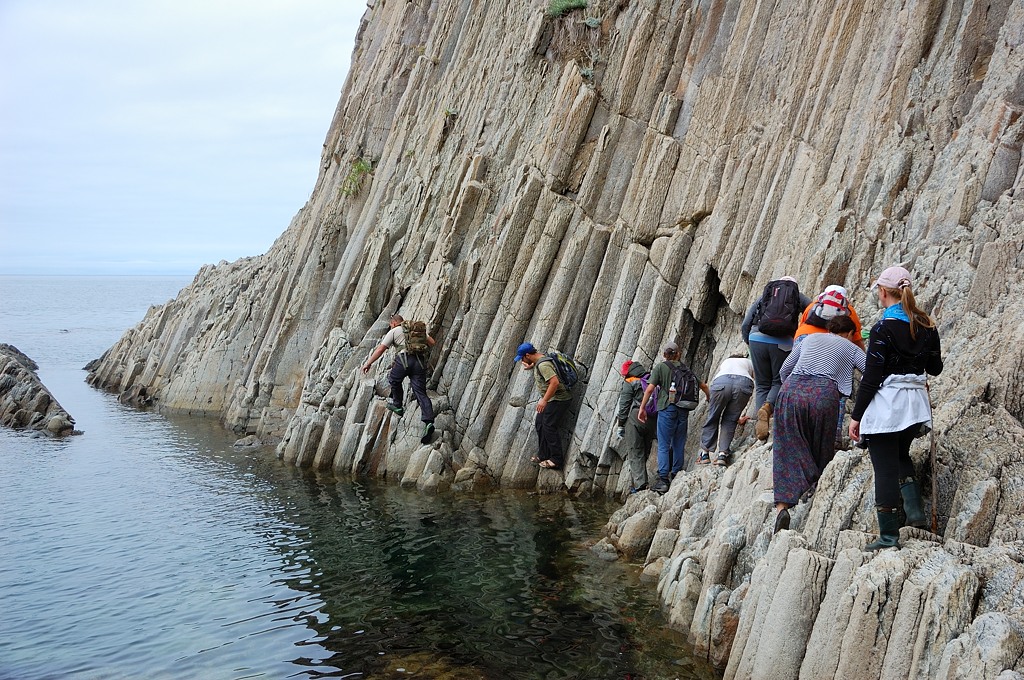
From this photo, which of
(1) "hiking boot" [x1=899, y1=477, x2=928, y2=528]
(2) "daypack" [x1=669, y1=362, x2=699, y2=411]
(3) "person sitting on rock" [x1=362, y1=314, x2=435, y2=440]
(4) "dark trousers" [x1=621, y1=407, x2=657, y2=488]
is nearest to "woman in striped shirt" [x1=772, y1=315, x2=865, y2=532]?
(1) "hiking boot" [x1=899, y1=477, x2=928, y2=528]

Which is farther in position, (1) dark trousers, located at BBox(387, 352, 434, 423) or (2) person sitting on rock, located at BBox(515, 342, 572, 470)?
(1) dark trousers, located at BBox(387, 352, 434, 423)

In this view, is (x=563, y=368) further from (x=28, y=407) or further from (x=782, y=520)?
(x=28, y=407)

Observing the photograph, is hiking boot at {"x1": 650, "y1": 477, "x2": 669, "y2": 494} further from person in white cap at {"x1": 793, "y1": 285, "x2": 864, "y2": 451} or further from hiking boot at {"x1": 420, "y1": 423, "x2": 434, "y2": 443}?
hiking boot at {"x1": 420, "y1": 423, "x2": 434, "y2": 443}

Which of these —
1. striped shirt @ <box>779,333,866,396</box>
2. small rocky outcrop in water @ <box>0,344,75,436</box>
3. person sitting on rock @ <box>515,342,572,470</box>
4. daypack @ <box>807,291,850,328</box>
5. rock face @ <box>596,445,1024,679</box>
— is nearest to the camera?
rock face @ <box>596,445,1024,679</box>

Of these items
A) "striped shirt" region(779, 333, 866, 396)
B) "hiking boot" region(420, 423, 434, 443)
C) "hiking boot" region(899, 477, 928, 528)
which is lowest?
"hiking boot" region(420, 423, 434, 443)

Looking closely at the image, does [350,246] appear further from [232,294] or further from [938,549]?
[938,549]

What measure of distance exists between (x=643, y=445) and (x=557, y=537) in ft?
9.62

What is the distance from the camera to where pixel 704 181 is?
1909 centimetres

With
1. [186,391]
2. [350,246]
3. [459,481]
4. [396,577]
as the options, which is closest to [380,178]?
[350,246]

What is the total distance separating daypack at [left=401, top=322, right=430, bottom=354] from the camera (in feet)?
70.4

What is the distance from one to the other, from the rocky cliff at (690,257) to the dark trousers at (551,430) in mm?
541

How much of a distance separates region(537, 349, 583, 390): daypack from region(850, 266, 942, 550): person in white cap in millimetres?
10650

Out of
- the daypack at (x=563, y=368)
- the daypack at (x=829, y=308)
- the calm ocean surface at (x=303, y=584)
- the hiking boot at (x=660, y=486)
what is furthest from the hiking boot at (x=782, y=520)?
the daypack at (x=563, y=368)

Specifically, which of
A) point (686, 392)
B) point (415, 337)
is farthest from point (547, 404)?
point (415, 337)
